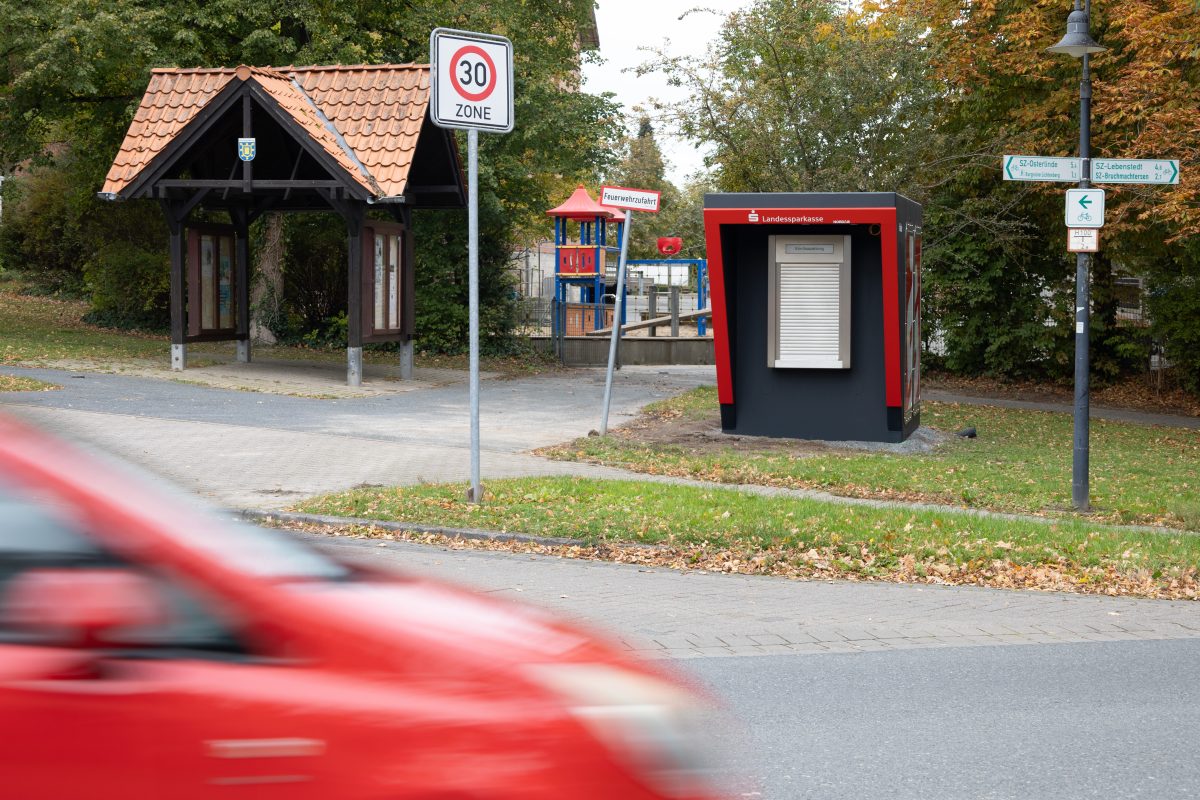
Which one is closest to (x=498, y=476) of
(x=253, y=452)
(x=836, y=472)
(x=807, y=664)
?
(x=253, y=452)

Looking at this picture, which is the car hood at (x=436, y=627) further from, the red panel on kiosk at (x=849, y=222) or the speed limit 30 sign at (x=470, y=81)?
the red panel on kiosk at (x=849, y=222)

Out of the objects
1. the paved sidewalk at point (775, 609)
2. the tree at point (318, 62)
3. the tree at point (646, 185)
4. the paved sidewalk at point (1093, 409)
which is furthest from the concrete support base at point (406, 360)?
the tree at point (646, 185)

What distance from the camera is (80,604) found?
8.12 ft

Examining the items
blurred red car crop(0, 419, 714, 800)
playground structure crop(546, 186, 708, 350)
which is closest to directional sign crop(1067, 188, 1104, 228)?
blurred red car crop(0, 419, 714, 800)

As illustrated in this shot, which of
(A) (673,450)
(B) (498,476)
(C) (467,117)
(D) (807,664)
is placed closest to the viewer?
(D) (807,664)

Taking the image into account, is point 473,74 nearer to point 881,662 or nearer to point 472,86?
point 472,86

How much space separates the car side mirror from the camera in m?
2.46

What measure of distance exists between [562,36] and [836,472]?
65.2 ft

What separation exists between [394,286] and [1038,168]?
13.8m

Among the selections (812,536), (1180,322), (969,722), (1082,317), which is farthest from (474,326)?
(1180,322)

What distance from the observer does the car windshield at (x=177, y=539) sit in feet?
8.30

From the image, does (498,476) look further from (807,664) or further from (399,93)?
(399,93)

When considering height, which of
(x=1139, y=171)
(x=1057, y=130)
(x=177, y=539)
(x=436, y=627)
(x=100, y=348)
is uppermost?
(x=1057, y=130)

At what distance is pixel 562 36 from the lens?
31.4m
